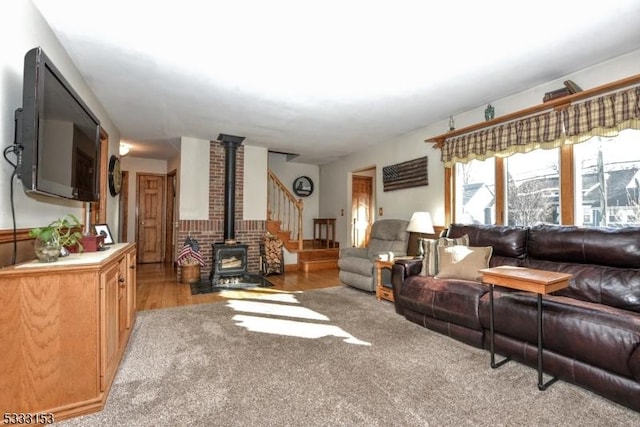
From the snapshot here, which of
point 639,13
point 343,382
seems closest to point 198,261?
point 343,382

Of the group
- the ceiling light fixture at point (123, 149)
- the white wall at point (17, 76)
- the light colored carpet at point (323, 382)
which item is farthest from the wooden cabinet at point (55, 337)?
the ceiling light fixture at point (123, 149)

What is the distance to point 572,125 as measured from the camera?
2.77 meters

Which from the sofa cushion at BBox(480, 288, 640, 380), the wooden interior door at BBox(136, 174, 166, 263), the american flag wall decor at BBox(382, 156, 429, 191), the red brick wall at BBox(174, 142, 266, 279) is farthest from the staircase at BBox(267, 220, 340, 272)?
the sofa cushion at BBox(480, 288, 640, 380)

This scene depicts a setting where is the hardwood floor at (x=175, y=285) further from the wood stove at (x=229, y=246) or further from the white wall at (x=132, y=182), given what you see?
the white wall at (x=132, y=182)

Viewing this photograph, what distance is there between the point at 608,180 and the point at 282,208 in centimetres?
515

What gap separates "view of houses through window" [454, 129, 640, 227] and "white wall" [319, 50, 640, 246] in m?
0.43

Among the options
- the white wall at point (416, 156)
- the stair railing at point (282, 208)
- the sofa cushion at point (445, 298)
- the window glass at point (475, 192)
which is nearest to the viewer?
the sofa cushion at point (445, 298)

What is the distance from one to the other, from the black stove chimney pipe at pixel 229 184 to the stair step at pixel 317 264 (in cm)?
159

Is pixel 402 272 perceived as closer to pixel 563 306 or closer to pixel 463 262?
pixel 463 262

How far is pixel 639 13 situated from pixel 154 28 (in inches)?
131

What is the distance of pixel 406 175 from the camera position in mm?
4797

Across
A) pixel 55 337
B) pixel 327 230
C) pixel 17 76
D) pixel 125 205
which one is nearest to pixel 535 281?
pixel 55 337

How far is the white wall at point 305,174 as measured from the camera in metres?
7.12

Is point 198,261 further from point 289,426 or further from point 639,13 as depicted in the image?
point 639,13
